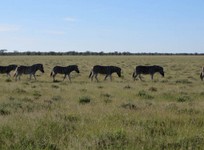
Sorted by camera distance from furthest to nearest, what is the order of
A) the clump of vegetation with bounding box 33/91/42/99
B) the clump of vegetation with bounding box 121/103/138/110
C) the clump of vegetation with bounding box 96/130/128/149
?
the clump of vegetation with bounding box 33/91/42/99 → the clump of vegetation with bounding box 121/103/138/110 → the clump of vegetation with bounding box 96/130/128/149

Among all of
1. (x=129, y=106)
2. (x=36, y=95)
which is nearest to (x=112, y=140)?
(x=129, y=106)

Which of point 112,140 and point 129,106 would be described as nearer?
point 112,140

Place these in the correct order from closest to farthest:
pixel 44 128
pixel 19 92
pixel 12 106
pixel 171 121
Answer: pixel 44 128, pixel 171 121, pixel 12 106, pixel 19 92

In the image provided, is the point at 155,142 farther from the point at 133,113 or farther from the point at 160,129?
the point at 133,113

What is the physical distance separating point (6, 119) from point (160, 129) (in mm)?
3844

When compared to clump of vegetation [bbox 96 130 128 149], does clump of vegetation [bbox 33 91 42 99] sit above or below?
below

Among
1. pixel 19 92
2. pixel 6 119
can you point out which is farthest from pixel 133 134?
pixel 19 92

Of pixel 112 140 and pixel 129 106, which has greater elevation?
pixel 112 140

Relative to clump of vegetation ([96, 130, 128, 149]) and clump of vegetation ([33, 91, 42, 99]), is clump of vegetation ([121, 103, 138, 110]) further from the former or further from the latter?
clump of vegetation ([33, 91, 42, 99])

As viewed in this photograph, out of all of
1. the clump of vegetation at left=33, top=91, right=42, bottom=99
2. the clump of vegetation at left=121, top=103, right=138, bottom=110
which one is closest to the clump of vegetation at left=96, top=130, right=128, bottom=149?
the clump of vegetation at left=121, top=103, right=138, bottom=110

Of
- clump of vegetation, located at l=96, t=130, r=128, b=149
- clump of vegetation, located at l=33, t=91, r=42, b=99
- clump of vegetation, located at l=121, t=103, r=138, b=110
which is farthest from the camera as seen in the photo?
clump of vegetation, located at l=33, t=91, r=42, b=99

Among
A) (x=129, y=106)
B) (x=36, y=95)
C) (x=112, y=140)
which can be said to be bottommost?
(x=36, y=95)

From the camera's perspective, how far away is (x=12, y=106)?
12734 mm

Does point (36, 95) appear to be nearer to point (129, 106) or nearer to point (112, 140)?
point (129, 106)
